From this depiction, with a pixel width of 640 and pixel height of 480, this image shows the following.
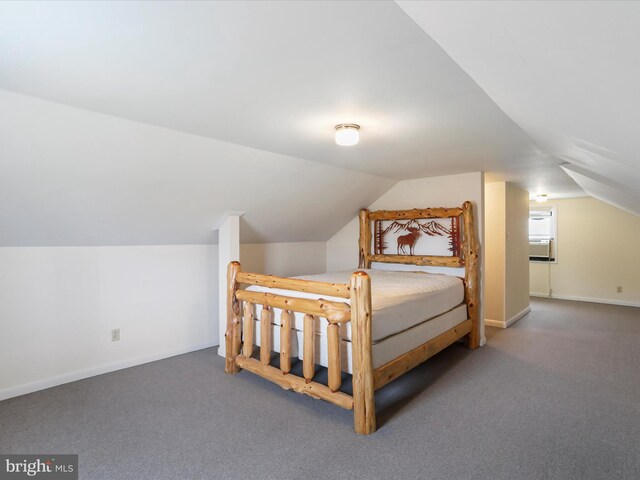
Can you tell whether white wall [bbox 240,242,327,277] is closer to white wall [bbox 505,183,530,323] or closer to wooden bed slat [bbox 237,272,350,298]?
wooden bed slat [bbox 237,272,350,298]

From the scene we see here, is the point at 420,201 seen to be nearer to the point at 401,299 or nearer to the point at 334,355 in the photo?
the point at 401,299

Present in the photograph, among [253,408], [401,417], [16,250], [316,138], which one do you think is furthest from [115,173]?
[401,417]

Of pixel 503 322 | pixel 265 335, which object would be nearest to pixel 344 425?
pixel 265 335

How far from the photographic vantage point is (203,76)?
173 centimetres

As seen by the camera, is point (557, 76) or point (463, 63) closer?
point (557, 76)

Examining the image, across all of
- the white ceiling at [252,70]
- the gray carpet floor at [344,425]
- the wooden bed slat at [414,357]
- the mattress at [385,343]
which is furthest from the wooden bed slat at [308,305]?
the white ceiling at [252,70]

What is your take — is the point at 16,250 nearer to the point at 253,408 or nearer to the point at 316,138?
the point at 253,408

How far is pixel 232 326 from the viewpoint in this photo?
10.7 feet

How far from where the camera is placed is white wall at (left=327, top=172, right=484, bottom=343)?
418 cm

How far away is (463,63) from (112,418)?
2.98m

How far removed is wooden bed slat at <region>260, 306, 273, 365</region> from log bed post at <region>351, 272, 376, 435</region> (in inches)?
35.8

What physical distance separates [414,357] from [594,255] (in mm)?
5646

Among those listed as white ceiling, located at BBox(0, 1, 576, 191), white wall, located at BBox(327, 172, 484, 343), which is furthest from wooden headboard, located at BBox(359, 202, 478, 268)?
white ceiling, located at BBox(0, 1, 576, 191)

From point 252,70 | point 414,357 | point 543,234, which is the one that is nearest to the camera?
point 252,70
